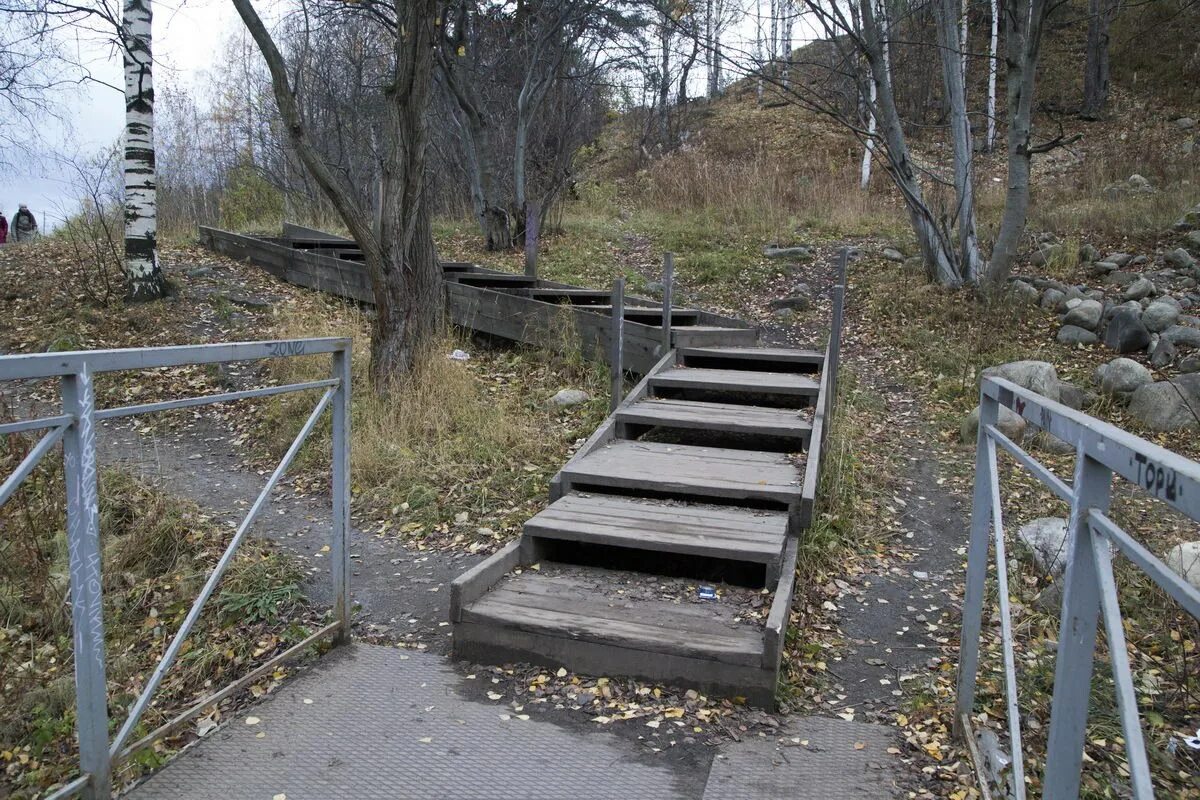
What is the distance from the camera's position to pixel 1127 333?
805 centimetres

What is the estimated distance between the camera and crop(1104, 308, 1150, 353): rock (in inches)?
315

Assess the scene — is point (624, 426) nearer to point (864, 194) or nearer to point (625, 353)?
point (625, 353)

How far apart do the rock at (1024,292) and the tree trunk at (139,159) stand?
9993mm

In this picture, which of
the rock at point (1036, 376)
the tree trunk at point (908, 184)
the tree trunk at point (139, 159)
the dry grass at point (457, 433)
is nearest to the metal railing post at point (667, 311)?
the dry grass at point (457, 433)

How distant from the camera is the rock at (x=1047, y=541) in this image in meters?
4.23

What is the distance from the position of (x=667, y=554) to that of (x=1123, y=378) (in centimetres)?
521

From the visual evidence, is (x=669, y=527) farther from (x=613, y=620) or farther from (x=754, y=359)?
(x=754, y=359)

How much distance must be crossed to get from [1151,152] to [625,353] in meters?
13.5

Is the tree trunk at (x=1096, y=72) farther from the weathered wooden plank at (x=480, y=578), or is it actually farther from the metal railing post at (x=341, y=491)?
the metal railing post at (x=341, y=491)

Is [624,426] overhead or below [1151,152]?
below

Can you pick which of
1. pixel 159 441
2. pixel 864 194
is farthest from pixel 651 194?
pixel 159 441

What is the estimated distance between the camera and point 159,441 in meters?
6.90

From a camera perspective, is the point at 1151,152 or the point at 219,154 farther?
the point at 219,154

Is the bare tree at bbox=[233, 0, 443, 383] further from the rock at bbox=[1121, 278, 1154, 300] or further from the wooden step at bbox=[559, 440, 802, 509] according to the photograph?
the rock at bbox=[1121, 278, 1154, 300]
